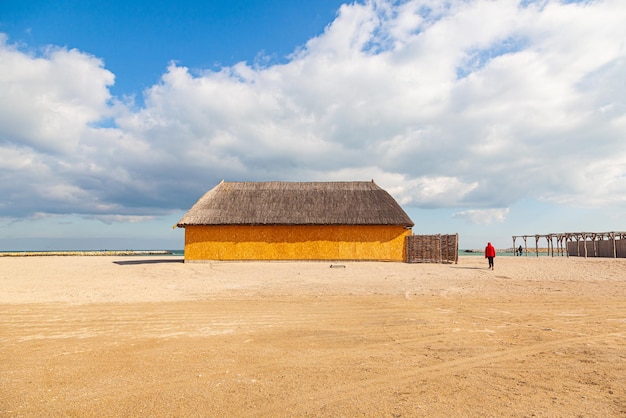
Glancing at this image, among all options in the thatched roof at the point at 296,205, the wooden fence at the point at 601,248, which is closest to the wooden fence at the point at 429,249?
the thatched roof at the point at 296,205

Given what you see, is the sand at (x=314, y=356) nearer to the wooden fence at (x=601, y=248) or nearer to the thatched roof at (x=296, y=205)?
the thatched roof at (x=296, y=205)

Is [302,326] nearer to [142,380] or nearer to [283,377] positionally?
[283,377]

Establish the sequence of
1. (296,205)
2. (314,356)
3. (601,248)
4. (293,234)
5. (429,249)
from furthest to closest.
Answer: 1. (601,248)
2. (296,205)
3. (293,234)
4. (429,249)
5. (314,356)

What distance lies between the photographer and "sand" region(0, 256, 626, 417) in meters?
3.56

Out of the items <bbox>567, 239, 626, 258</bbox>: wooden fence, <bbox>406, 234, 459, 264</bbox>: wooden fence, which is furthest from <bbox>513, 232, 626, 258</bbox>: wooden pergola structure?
→ <bbox>406, 234, 459, 264</bbox>: wooden fence

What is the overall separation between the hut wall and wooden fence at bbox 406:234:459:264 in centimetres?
69

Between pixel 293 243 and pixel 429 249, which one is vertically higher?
pixel 293 243

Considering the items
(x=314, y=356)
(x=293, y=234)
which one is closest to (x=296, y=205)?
(x=293, y=234)

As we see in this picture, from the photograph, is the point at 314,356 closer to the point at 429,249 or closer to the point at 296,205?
the point at 429,249

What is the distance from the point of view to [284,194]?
1117 inches

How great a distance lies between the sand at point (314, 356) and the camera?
140 inches

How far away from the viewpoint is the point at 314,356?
503cm

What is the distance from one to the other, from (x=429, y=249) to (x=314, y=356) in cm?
2166

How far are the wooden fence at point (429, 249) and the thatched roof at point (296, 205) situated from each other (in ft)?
4.04
